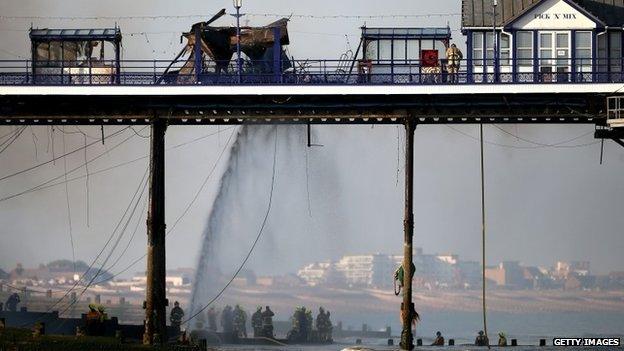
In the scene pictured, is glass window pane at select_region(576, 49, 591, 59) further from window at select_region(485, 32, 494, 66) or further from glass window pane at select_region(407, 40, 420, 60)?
glass window pane at select_region(407, 40, 420, 60)

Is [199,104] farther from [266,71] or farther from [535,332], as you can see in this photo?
[535,332]

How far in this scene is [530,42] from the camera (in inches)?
4240

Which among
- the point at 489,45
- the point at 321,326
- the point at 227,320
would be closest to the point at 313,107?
the point at 489,45

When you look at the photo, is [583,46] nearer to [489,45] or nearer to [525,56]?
[525,56]

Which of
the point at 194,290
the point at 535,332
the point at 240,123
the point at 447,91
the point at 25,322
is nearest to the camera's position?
the point at 447,91

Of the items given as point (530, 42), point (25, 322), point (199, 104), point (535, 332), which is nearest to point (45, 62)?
point (199, 104)

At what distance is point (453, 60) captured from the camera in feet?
344

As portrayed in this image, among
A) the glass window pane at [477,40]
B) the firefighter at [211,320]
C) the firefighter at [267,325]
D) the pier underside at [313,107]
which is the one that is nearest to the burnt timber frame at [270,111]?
the pier underside at [313,107]

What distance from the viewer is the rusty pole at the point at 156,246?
104 meters

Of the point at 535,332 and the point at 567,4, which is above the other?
the point at 567,4

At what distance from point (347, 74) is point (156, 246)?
1387 cm

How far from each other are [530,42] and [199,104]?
18.5m

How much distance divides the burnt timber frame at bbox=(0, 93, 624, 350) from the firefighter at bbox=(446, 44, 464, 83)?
1.08 meters

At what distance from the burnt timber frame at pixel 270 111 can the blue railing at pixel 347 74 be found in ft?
3.36
